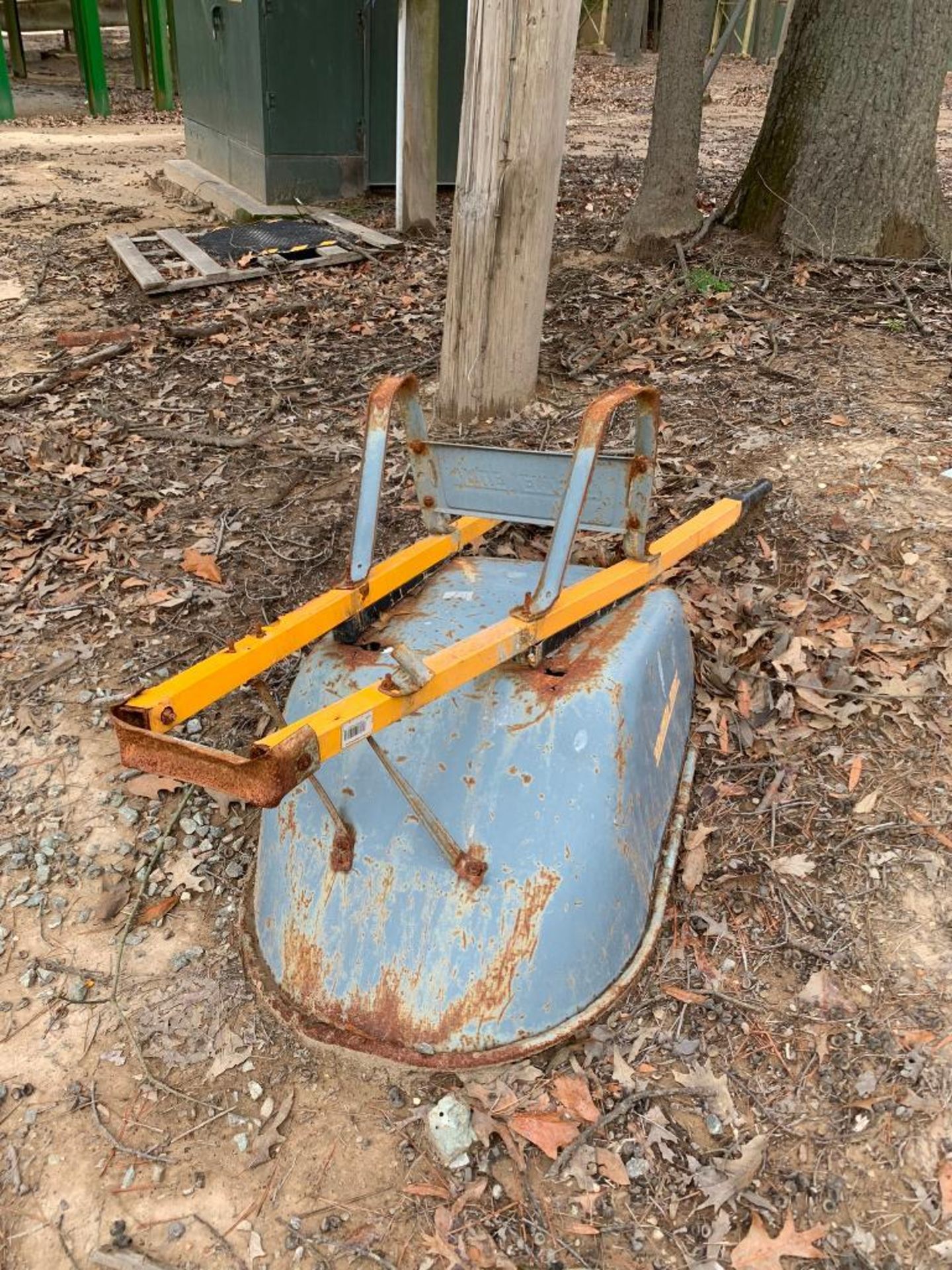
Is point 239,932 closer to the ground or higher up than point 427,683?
closer to the ground

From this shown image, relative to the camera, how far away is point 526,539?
416 centimetres

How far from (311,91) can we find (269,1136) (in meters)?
8.76

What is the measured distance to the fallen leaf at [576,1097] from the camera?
2.39 m

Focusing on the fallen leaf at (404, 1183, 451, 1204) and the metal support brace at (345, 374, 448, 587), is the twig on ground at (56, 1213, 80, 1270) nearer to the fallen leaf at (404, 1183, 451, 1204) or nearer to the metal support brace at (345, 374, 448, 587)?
the fallen leaf at (404, 1183, 451, 1204)

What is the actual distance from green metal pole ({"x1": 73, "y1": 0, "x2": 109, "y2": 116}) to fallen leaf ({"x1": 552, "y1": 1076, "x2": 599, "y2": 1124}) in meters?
17.6

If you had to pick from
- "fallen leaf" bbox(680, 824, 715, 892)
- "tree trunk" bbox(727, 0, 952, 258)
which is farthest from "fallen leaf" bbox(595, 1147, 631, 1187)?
"tree trunk" bbox(727, 0, 952, 258)

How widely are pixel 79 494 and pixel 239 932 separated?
2.79 m

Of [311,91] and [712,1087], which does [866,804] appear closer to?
[712,1087]

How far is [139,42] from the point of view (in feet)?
58.4

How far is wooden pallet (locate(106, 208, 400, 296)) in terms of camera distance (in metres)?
7.22

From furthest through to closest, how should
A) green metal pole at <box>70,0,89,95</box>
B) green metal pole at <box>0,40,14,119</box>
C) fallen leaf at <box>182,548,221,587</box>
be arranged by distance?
green metal pole at <box>70,0,89,95</box> → green metal pole at <box>0,40,14,119</box> → fallen leaf at <box>182,548,221,587</box>

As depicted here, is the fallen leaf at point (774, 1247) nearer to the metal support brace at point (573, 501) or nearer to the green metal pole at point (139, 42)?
the metal support brace at point (573, 501)

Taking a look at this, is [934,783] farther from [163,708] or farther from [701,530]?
[163,708]

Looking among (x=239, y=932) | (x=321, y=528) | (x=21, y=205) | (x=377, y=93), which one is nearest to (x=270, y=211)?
(x=377, y=93)
